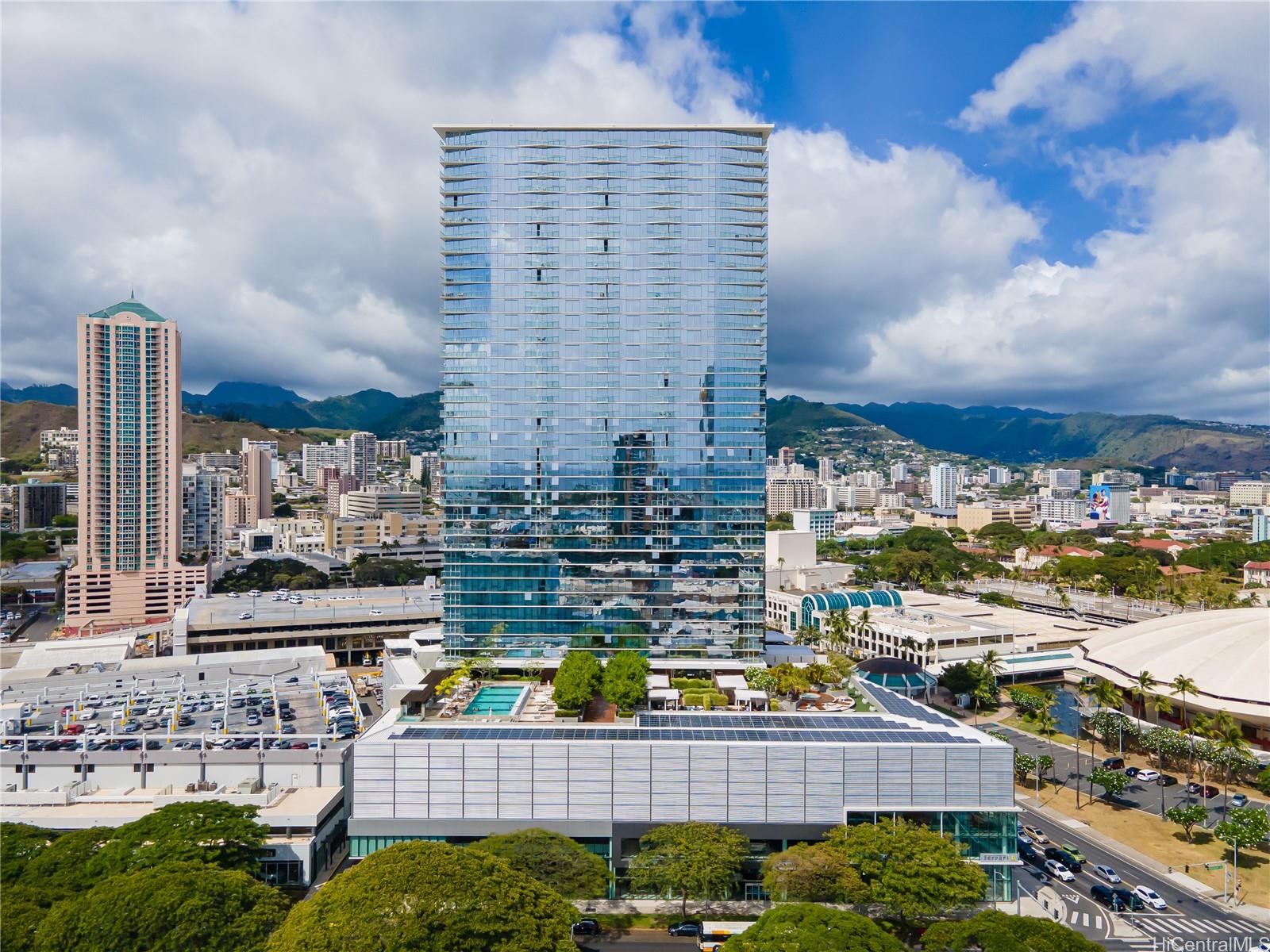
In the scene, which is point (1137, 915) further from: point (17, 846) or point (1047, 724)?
point (17, 846)

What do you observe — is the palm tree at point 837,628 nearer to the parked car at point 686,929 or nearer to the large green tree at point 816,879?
the large green tree at point 816,879

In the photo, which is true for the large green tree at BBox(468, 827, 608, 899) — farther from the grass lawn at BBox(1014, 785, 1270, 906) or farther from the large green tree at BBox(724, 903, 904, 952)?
the grass lawn at BBox(1014, 785, 1270, 906)

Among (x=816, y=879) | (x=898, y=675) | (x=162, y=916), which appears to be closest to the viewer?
(x=162, y=916)

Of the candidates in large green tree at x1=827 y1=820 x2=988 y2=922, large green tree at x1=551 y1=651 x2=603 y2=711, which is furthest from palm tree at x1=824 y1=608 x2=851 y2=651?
large green tree at x1=827 y1=820 x2=988 y2=922

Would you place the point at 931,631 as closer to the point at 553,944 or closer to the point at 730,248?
the point at 730,248

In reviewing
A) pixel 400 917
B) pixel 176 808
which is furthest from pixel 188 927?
pixel 176 808

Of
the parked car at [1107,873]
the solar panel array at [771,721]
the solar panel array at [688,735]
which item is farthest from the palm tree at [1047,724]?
the solar panel array at [688,735]

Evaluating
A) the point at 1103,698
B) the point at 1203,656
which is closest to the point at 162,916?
the point at 1103,698
